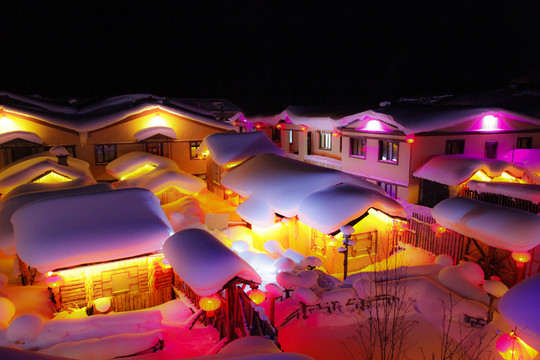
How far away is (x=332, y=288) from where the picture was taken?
12.7 metres

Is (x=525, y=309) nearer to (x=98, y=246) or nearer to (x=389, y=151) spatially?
(x=98, y=246)

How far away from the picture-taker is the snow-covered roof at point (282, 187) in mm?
14711

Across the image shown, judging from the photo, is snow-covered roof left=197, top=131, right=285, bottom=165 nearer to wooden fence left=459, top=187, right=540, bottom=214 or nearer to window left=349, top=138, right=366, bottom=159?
window left=349, top=138, right=366, bottom=159

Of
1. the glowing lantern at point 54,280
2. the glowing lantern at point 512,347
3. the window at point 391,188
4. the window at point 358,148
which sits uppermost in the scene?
the window at point 358,148

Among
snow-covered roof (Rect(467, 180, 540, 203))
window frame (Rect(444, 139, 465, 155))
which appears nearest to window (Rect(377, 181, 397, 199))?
window frame (Rect(444, 139, 465, 155))

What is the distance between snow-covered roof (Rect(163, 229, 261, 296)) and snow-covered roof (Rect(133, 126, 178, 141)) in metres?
16.3

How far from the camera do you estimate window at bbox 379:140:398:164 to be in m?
20.5

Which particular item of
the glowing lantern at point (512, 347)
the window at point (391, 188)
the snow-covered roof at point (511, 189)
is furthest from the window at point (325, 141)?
the glowing lantern at point (512, 347)

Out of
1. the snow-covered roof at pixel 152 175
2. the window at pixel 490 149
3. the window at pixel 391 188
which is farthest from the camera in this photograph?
the window at pixel 490 149

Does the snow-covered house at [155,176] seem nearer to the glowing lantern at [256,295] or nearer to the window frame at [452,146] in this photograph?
the glowing lantern at [256,295]

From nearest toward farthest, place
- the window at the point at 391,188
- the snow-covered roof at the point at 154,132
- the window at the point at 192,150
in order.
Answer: the window at the point at 391,188
the snow-covered roof at the point at 154,132
the window at the point at 192,150

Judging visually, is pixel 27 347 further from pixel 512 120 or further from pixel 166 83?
pixel 166 83

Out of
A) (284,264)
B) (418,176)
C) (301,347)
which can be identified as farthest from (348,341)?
(418,176)

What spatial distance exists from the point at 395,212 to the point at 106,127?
1898 centimetres
